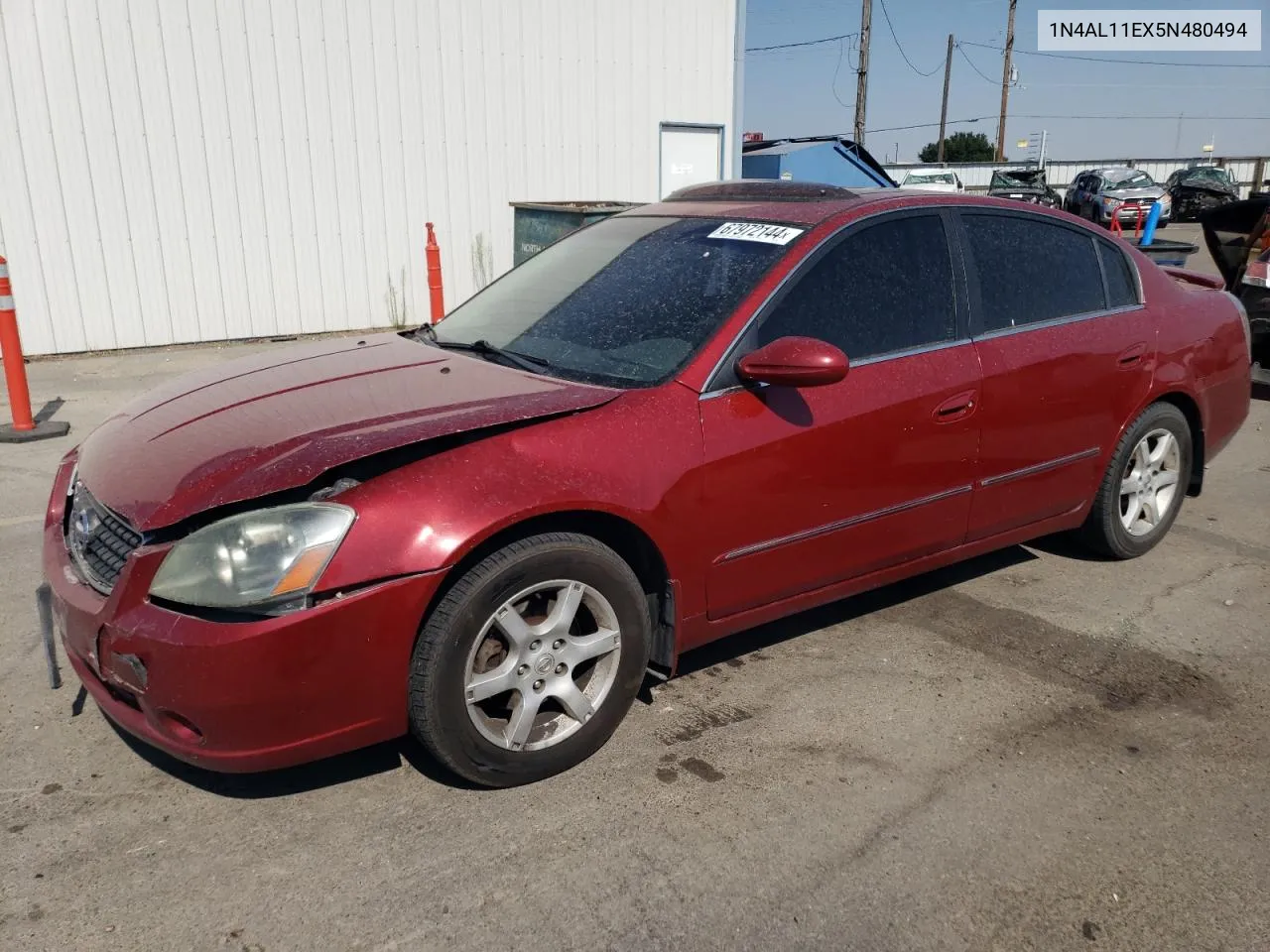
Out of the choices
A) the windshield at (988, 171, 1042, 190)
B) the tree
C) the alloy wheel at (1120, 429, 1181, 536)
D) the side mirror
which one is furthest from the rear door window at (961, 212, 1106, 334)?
the tree

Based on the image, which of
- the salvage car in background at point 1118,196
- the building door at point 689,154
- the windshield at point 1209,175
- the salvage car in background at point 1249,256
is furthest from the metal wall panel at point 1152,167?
the salvage car in background at point 1249,256

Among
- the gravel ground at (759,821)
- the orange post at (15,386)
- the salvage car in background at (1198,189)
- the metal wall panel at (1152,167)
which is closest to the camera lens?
the gravel ground at (759,821)

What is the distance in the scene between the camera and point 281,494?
2.54 m

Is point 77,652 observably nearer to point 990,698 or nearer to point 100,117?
point 990,698

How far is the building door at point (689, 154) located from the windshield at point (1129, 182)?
20.9 metres

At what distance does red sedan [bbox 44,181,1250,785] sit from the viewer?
Answer: 251cm

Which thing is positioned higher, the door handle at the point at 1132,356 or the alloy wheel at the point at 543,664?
the door handle at the point at 1132,356

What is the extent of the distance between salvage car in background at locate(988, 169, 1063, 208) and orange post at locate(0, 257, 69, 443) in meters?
26.0

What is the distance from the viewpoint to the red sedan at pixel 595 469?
2.51m

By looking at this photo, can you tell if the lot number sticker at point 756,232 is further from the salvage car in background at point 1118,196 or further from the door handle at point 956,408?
the salvage car in background at point 1118,196

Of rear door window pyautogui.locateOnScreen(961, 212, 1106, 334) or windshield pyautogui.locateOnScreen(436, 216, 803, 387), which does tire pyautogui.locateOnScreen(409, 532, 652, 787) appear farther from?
rear door window pyautogui.locateOnScreen(961, 212, 1106, 334)

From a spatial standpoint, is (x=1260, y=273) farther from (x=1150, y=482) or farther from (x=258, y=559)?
(x=258, y=559)

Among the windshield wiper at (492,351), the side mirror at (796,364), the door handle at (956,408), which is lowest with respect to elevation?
the door handle at (956,408)

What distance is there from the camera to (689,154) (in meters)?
13.6
